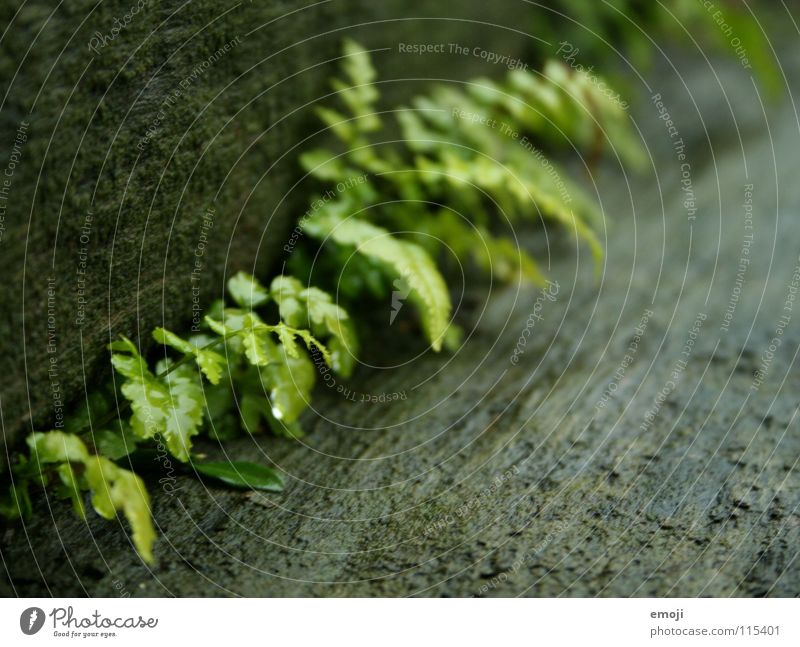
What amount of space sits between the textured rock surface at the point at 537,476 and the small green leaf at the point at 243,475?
0.03 metres

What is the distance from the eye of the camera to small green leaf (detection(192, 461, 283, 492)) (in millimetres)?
1620

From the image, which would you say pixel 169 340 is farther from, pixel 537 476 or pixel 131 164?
pixel 537 476

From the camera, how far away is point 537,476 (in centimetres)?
166

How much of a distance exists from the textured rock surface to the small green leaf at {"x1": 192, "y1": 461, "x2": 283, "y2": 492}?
32 mm

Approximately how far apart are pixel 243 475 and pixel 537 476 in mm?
634

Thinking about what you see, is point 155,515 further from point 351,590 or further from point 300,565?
point 351,590
